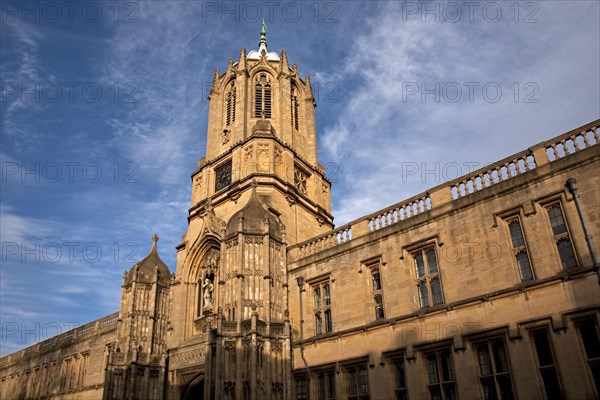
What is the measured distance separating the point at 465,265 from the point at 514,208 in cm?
237

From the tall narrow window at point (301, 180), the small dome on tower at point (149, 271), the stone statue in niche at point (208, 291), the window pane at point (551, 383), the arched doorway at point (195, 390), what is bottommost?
the window pane at point (551, 383)

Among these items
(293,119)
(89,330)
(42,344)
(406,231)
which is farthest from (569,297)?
(42,344)

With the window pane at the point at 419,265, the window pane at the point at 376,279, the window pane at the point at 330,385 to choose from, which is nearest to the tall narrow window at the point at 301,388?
the window pane at the point at 330,385

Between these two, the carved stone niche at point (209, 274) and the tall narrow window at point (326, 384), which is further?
the carved stone niche at point (209, 274)

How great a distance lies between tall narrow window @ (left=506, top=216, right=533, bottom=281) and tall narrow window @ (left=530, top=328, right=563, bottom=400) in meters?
1.72

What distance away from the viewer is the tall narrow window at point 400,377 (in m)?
17.1

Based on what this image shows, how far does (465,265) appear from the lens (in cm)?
1697

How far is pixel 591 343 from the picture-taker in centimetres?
1363

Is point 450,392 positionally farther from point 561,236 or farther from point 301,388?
point 301,388

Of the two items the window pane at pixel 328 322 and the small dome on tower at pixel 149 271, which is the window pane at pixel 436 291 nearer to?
the window pane at pixel 328 322

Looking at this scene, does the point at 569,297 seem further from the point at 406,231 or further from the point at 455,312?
the point at 406,231

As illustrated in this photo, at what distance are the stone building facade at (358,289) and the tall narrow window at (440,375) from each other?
4cm

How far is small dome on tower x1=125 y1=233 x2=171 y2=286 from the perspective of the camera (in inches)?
1035

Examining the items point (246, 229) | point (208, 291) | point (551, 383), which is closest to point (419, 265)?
point (551, 383)
